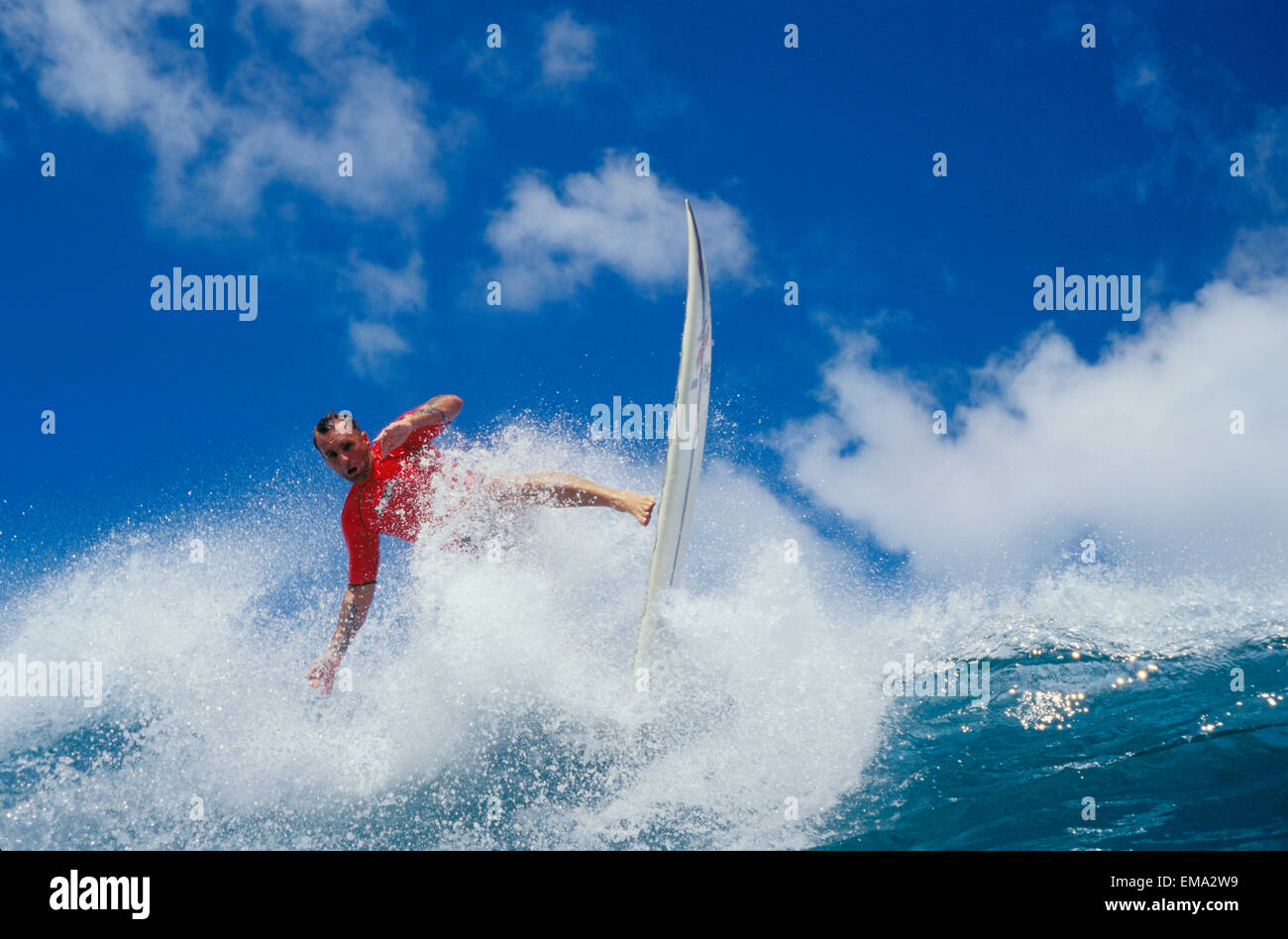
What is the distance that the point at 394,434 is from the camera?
6.04 metres

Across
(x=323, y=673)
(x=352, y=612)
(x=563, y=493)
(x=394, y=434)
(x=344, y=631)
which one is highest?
(x=394, y=434)

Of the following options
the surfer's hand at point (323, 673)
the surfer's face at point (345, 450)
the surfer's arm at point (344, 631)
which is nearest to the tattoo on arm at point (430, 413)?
the surfer's face at point (345, 450)

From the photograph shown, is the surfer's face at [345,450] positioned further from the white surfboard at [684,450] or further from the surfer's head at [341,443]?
the white surfboard at [684,450]

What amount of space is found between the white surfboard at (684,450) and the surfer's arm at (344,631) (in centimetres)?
250

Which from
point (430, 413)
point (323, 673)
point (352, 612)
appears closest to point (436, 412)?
point (430, 413)

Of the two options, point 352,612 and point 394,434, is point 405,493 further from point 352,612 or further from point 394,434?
point 352,612

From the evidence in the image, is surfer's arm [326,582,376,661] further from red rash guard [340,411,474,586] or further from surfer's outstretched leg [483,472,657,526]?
surfer's outstretched leg [483,472,657,526]

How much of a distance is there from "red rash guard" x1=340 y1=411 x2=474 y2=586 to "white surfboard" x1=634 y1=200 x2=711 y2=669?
178cm

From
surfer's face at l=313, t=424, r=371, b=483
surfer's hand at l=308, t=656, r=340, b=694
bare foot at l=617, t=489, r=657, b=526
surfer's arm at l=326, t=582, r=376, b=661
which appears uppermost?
surfer's face at l=313, t=424, r=371, b=483

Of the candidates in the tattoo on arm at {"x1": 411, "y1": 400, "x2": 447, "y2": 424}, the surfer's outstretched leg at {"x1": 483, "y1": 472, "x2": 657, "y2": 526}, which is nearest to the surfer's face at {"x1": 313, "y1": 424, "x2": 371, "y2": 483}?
the tattoo on arm at {"x1": 411, "y1": 400, "x2": 447, "y2": 424}

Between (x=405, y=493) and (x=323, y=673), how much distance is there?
172 cm

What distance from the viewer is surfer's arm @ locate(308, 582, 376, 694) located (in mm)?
6367

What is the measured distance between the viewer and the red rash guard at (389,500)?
6250 mm

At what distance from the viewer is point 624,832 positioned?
5.02 meters
